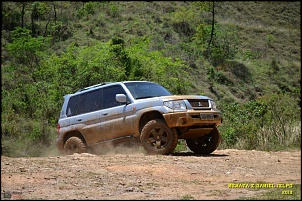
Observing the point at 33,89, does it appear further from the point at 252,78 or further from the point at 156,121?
the point at 252,78

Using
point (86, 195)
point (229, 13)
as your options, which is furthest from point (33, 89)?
point (229, 13)

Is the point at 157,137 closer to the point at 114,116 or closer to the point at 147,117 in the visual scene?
the point at 147,117

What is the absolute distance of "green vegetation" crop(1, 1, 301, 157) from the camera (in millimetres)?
16672

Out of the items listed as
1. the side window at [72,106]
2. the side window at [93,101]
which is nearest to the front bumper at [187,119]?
the side window at [93,101]

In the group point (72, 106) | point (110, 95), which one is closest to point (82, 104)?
point (72, 106)

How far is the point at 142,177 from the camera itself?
689cm

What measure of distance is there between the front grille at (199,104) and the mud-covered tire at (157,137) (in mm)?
789

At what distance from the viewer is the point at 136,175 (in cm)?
702

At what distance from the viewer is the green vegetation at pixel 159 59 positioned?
1667cm

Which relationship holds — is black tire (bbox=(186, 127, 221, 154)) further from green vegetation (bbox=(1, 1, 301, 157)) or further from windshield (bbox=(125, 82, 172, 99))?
green vegetation (bbox=(1, 1, 301, 157))

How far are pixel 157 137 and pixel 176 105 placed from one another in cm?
82

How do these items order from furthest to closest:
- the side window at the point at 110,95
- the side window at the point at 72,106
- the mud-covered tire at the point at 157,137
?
the side window at the point at 72,106 → the side window at the point at 110,95 → the mud-covered tire at the point at 157,137

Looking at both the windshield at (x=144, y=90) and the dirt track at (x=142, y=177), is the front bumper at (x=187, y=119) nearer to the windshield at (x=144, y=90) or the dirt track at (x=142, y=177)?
the dirt track at (x=142, y=177)

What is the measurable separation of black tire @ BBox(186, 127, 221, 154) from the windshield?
1.41 m
